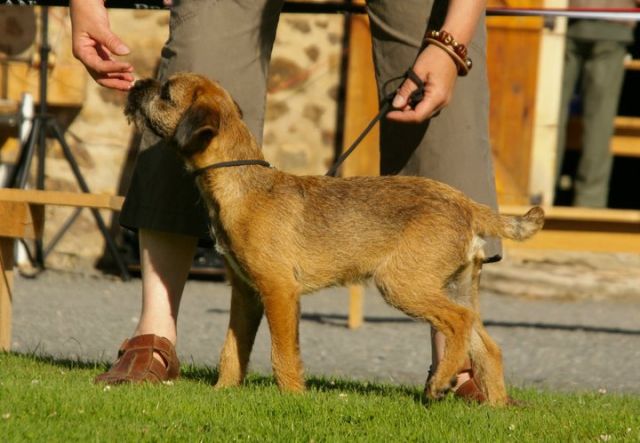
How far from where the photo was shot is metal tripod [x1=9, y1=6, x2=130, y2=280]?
423 inches

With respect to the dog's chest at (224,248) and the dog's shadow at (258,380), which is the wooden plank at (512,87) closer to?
the dog's shadow at (258,380)

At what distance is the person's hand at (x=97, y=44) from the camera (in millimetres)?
5207

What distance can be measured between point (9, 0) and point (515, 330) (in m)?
4.64

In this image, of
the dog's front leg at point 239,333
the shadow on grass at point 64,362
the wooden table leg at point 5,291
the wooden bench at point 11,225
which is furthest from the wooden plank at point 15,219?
the dog's front leg at point 239,333

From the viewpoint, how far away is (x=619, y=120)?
1134 centimetres

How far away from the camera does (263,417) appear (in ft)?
14.9

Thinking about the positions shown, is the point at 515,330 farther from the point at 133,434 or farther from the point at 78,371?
the point at 133,434

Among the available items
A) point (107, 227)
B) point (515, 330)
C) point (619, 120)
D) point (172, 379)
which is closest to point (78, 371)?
point (172, 379)

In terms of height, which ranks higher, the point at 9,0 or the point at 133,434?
the point at 9,0

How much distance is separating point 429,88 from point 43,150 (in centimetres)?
649

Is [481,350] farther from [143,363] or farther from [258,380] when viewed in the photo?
[143,363]

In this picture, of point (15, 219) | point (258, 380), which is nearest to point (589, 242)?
point (258, 380)

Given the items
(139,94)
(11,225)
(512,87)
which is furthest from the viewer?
(512,87)

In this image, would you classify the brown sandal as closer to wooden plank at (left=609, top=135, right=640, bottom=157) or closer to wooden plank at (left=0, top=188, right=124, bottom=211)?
wooden plank at (left=0, top=188, right=124, bottom=211)
